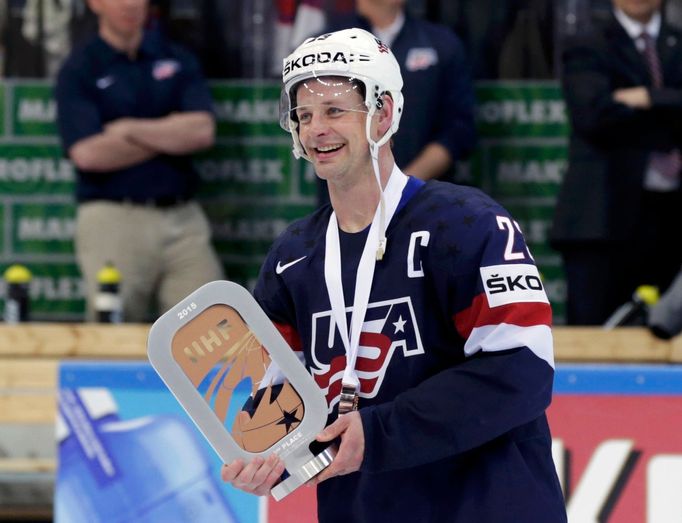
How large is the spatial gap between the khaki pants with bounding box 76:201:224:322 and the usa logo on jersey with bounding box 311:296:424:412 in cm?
342

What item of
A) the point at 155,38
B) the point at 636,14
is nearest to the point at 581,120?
the point at 636,14

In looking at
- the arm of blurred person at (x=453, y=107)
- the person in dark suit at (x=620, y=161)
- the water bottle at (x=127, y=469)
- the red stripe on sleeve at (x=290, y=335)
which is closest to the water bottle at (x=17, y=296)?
the water bottle at (x=127, y=469)

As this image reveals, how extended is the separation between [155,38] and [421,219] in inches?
151

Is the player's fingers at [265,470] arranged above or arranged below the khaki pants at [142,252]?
above

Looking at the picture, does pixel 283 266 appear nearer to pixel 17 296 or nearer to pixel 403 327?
pixel 403 327

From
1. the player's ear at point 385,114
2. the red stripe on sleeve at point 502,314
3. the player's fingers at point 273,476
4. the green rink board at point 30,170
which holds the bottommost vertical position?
the green rink board at point 30,170

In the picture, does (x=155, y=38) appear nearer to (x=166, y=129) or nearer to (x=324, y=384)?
(x=166, y=129)

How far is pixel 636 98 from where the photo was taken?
589 centimetres

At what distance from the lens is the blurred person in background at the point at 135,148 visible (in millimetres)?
6312

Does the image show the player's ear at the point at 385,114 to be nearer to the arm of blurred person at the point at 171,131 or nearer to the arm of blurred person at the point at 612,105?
the arm of blurred person at the point at 612,105

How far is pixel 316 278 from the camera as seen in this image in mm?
3055

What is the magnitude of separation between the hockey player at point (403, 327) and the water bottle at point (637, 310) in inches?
108

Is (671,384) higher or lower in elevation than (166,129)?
lower

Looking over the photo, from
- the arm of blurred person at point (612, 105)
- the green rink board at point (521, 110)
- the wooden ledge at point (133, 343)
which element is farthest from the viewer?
the green rink board at point (521, 110)
